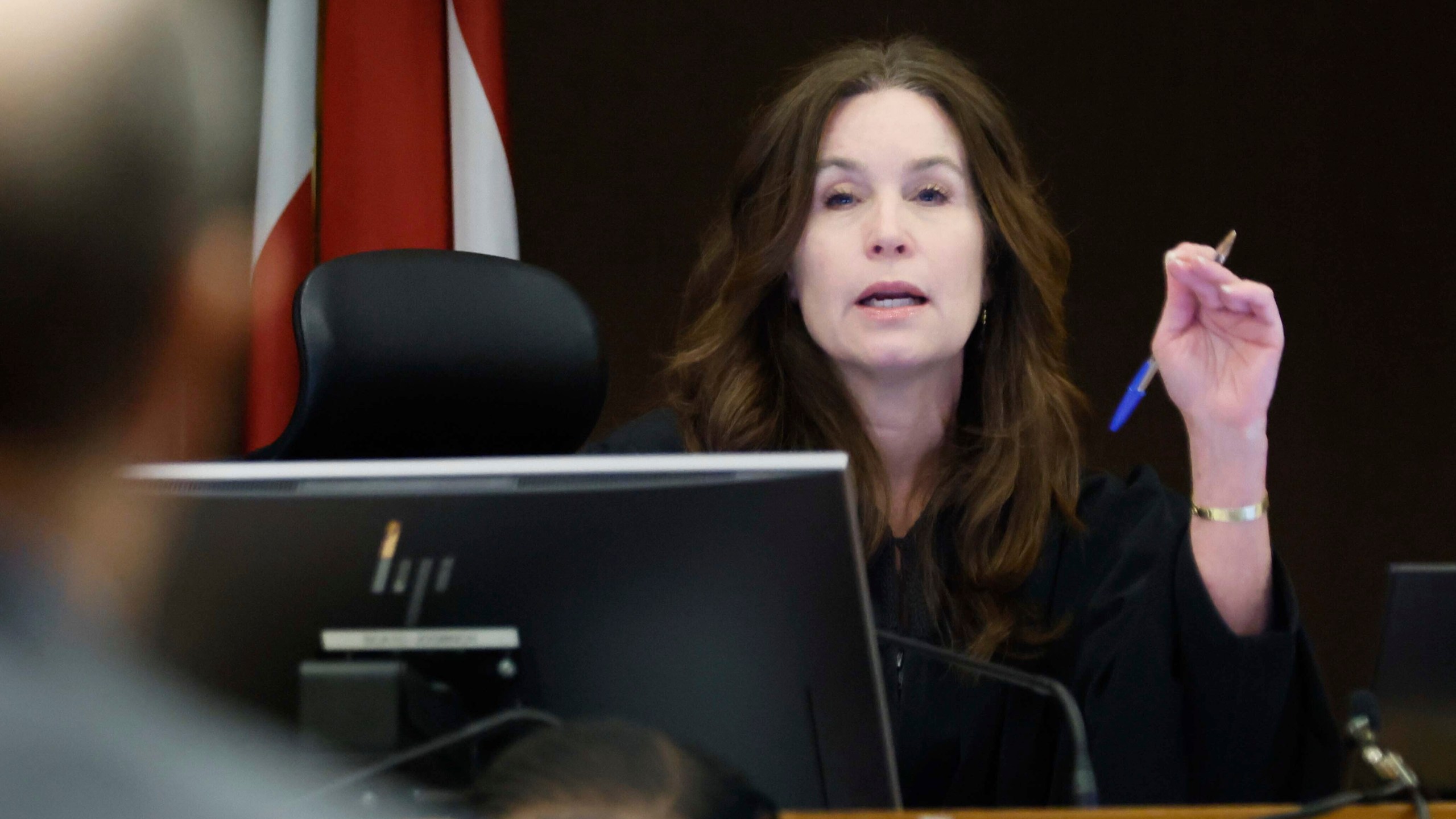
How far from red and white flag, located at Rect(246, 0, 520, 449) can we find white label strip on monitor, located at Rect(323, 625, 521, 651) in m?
1.63

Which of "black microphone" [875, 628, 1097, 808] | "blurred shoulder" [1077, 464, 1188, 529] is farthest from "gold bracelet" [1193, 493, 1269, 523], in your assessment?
"black microphone" [875, 628, 1097, 808]

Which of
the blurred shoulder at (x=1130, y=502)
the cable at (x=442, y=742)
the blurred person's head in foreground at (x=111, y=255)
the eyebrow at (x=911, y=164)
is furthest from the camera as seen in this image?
the eyebrow at (x=911, y=164)

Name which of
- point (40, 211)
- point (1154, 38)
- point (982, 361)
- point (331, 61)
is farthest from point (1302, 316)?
point (40, 211)

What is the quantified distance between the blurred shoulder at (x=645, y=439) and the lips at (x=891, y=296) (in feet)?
1.05

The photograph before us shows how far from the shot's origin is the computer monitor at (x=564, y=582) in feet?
2.46

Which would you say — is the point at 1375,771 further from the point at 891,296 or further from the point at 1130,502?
the point at 891,296

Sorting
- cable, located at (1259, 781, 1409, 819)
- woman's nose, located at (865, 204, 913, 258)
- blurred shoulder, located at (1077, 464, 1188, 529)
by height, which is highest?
woman's nose, located at (865, 204, 913, 258)

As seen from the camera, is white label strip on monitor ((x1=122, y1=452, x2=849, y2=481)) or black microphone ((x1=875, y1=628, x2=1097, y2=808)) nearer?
white label strip on monitor ((x1=122, y1=452, x2=849, y2=481))

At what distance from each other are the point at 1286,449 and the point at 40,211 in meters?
2.57

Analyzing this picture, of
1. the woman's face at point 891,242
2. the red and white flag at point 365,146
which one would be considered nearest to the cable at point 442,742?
the woman's face at point 891,242

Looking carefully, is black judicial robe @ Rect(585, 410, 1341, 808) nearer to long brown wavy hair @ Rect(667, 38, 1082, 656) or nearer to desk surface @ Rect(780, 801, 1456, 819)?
long brown wavy hair @ Rect(667, 38, 1082, 656)

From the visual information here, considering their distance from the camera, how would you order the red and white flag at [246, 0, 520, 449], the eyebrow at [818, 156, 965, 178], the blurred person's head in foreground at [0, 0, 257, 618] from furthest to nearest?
the red and white flag at [246, 0, 520, 449] → the eyebrow at [818, 156, 965, 178] → the blurred person's head in foreground at [0, 0, 257, 618]

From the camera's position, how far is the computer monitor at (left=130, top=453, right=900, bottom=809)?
0.75 meters

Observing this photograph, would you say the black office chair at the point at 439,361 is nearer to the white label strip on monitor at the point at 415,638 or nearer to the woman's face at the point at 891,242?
the woman's face at the point at 891,242
